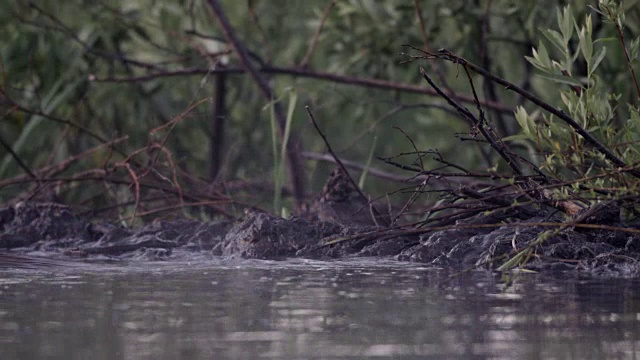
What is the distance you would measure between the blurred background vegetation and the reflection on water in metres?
1.99

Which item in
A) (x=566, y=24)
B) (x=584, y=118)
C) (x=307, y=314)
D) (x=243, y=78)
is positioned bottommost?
(x=307, y=314)

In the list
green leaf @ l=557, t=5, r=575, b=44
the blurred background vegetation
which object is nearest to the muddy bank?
green leaf @ l=557, t=5, r=575, b=44

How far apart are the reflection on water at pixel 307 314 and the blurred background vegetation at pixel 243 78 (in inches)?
78.3

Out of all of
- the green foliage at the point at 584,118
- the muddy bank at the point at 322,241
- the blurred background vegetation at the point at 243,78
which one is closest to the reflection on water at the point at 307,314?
the muddy bank at the point at 322,241

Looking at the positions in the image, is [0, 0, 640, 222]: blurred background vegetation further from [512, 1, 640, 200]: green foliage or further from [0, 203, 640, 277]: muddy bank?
[512, 1, 640, 200]: green foliage

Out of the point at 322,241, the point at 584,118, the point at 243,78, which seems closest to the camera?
the point at 584,118

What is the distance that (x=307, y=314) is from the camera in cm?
272

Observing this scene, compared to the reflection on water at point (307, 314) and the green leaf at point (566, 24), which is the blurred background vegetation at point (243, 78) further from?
the reflection on water at point (307, 314)

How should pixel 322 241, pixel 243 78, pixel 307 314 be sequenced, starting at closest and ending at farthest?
pixel 307 314, pixel 322 241, pixel 243 78

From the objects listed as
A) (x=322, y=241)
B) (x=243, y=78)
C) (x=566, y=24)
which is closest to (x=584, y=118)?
(x=566, y=24)

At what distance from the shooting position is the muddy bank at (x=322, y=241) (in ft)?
11.9

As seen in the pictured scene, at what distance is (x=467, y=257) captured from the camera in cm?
383

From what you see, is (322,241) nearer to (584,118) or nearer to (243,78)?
(584,118)

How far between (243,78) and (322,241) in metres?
4.09
